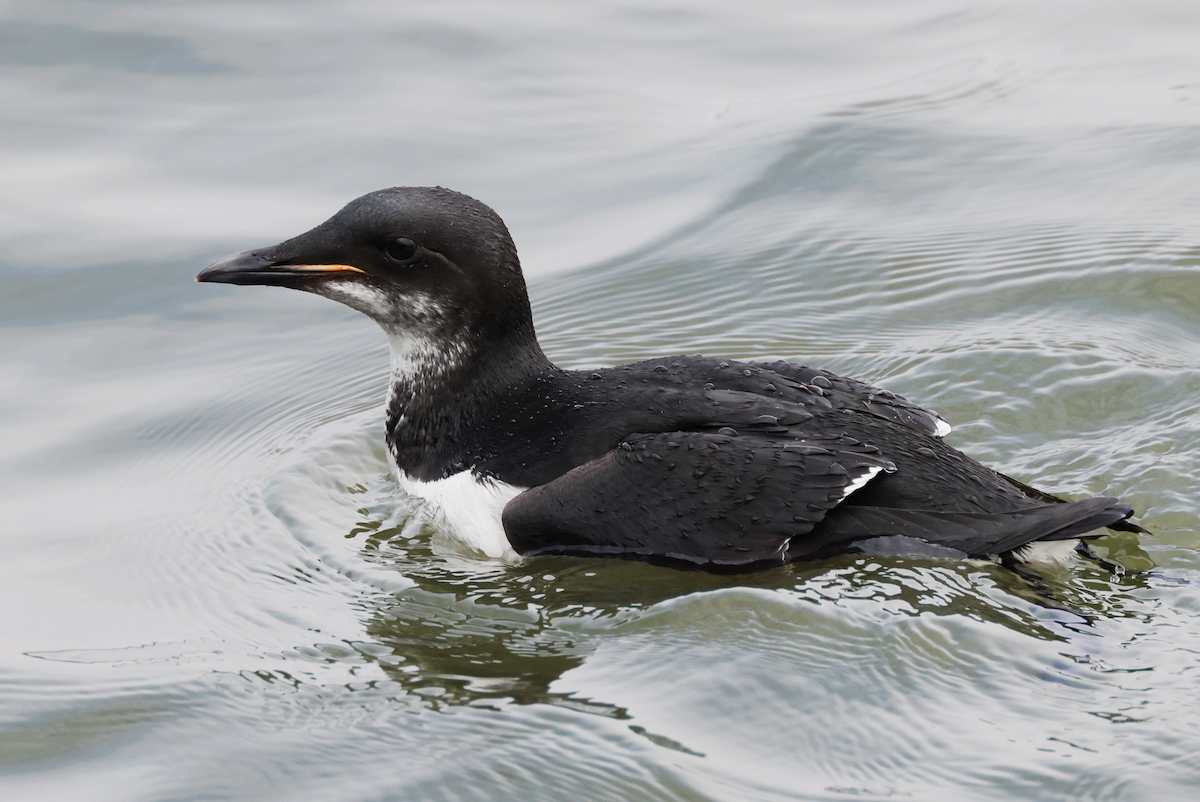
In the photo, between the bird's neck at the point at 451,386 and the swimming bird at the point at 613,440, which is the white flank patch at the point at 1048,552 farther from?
the bird's neck at the point at 451,386

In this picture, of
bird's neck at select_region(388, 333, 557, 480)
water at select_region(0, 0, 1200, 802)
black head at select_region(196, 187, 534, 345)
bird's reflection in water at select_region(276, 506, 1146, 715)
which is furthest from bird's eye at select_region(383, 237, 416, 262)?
→ bird's reflection in water at select_region(276, 506, 1146, 715)

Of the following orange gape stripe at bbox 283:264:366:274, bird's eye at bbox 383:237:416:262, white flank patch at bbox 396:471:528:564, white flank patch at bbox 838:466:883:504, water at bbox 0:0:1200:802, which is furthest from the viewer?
orange gape stripe at bbox 283:264:366:274

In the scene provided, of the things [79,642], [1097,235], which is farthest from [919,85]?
[79,642]

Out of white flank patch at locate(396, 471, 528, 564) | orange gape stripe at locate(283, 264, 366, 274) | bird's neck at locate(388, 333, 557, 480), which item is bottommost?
white flank patch at locate(396, 471, 528, 564)

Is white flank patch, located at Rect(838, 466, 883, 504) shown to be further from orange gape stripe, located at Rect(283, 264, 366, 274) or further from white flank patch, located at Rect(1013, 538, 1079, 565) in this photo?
orange gape stripe, located at Rect(283, 264, 366, 274)

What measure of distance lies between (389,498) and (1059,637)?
2.63m

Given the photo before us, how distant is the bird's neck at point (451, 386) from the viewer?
5.22 metres

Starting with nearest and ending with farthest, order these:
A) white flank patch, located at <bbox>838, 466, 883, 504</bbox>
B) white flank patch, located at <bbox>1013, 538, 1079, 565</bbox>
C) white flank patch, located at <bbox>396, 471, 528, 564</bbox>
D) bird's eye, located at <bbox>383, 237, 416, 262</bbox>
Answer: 1. white flank patch, located at <bbox>838, 466, 883, 504</bbox>
2. white flank patch, located at <bbox>1013, 538, 1079, 565</bbox>
3. white flank patch, located at <bbox>396, 471, 528, 564</bbox>
4. bird's eye, located at <bbox>383, 237, 416, 262</bbox>

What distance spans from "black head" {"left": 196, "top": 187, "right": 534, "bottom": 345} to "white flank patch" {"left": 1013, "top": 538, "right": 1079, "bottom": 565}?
191 cm

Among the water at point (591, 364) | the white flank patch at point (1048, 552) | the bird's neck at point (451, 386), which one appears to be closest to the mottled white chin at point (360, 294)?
the bird's neck at point (451, 386)

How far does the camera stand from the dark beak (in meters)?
5.19

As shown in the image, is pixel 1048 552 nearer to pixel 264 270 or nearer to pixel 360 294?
pixel 360 294

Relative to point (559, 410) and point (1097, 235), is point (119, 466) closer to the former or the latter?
point (559, 410)

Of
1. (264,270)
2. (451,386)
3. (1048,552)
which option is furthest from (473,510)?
(1048,552)
